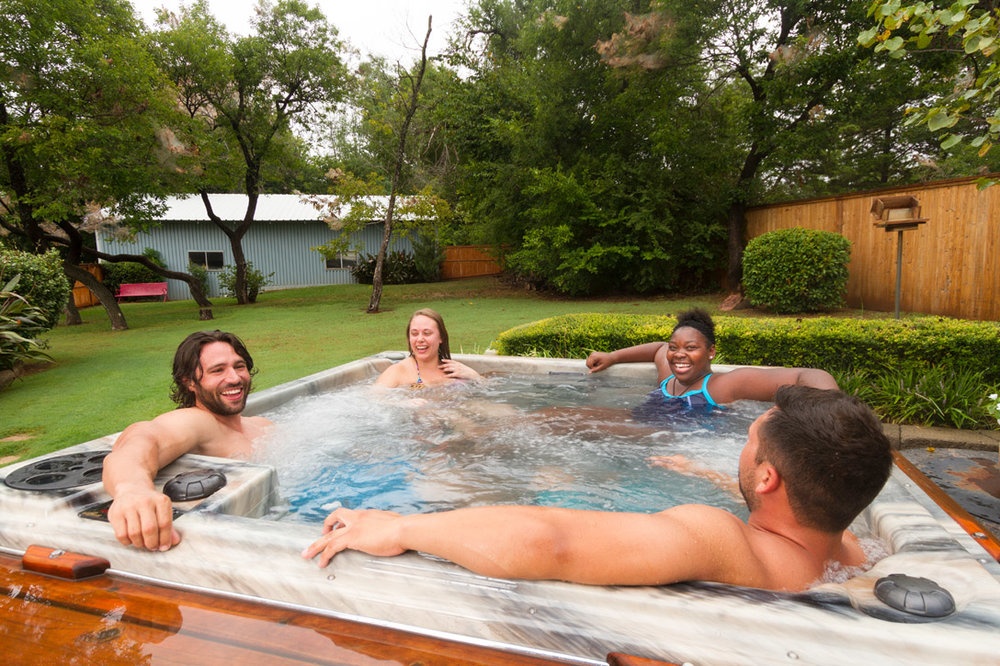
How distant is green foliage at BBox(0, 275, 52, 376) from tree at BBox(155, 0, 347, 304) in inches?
243

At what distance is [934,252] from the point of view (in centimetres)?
817

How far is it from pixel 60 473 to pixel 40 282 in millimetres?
6462

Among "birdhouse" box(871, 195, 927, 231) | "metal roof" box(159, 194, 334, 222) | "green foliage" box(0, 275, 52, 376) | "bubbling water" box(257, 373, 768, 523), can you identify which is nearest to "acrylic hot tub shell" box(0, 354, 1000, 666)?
"bubbling water" box(257, 373, 768, 523)

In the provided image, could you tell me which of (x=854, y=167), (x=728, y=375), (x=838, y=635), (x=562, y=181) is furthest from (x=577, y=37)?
(x=838, y=635)

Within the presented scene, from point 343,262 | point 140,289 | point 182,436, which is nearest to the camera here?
point 182,436

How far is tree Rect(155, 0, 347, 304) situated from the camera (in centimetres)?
1228

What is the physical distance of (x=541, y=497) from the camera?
2.71 metres

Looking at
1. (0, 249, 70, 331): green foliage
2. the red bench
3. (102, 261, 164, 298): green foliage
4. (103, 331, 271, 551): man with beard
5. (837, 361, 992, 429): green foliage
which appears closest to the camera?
(103, 331, 271, 551): man with beard

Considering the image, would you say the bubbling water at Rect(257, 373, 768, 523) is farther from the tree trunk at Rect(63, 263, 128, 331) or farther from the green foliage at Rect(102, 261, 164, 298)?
the green foliage at Rect(102, 261, 164, 298)

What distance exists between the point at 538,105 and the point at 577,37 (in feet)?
5.50

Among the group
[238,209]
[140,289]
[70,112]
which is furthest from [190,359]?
[238,209]

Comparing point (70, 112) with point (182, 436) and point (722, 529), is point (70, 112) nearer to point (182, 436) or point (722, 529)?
point (182, 436)

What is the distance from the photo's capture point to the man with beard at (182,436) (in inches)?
64.0

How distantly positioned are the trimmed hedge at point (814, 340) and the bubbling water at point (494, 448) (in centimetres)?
95
